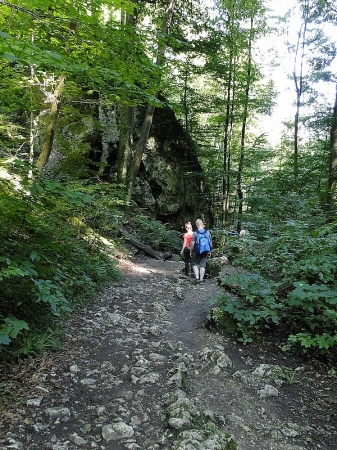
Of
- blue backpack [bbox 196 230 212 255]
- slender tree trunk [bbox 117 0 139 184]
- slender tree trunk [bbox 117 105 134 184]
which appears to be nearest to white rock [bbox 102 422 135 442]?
blue backpack [bbox 196 230 212 255]

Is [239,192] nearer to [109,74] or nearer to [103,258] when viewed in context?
[103,258]

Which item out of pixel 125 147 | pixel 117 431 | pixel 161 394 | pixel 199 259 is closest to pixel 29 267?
pixel 117 431

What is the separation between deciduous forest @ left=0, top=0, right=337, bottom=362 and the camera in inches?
132

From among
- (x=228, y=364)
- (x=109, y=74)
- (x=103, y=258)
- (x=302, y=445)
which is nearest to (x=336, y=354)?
(x=228, y=364)

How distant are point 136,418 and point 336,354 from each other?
2.75 meters

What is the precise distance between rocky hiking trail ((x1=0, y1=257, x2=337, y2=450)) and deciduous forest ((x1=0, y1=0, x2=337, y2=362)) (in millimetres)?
371

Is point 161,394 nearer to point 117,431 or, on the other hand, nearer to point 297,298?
point 117,431

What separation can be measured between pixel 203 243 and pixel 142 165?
952 centimetres

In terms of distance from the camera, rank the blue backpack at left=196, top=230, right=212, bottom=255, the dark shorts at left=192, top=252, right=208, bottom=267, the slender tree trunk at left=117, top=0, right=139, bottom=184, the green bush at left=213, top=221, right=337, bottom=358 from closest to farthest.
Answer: the green bush at left=213, top=221, right=337, bottom=358, the blue backpack at left=196, top=230, right=212, bottom=255, the dark shorts at left=192, top=252, right=208, bottom=267, the slender tree trunk at left=117, top=0, right=139, bottom=184

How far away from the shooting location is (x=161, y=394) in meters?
3.08

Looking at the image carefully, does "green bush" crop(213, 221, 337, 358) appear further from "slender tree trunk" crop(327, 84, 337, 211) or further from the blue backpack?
the blue backpack

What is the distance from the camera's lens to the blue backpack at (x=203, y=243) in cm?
833

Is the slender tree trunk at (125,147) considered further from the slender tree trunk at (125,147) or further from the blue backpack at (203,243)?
the blue backpack at (203,243)

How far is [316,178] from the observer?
1430 cm
